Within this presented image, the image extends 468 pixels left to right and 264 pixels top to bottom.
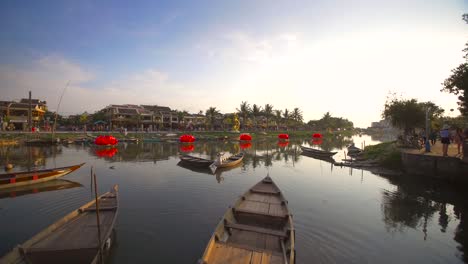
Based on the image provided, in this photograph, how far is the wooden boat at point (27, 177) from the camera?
15.5 meters

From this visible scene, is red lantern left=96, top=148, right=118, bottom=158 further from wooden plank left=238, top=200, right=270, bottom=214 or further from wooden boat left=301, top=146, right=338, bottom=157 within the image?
wooden boat left=301, top=146, right=338, bottom=157

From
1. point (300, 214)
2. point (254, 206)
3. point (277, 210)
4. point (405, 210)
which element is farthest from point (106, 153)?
point (405, 210)

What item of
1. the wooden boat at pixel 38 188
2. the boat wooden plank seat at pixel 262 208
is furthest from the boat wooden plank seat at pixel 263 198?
the wooden boat at pixel 38 188

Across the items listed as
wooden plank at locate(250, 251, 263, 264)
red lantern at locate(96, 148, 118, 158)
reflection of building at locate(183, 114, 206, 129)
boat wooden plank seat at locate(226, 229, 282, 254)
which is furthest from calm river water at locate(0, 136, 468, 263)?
reflection of building at locate(183, 114, 206, 129)

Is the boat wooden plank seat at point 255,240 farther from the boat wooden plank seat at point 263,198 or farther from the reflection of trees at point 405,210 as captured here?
the reflection of trees at point 405,210

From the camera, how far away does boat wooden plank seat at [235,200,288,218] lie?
9.33 m

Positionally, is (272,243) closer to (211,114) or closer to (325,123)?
(211,114)

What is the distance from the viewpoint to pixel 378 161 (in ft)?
86.9

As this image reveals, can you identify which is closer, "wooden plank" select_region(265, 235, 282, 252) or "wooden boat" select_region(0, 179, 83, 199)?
"wooden plank" select_region(265, 235, 282, 252)

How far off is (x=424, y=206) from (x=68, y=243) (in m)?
19.3


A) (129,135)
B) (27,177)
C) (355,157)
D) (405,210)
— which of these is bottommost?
(405,210)

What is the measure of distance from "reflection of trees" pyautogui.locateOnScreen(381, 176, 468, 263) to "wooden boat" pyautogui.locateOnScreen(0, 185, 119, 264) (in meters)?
13.1

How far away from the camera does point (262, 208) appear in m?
10.0

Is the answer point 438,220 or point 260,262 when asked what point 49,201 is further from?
point 438,220
